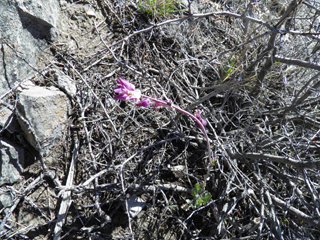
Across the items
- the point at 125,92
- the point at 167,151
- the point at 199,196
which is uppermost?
the point at 125,92

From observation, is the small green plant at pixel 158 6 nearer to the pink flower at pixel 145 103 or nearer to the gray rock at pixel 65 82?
the gray rock at pixel 65 82

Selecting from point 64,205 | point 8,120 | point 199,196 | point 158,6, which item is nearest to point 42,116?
point 8,120

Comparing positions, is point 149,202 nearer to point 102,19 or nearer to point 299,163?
point 299,163

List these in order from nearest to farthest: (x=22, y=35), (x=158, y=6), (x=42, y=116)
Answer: (x=42, y=116) < (x=22, y=35) < (x=158, y=6)

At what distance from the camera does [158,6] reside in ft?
7.89

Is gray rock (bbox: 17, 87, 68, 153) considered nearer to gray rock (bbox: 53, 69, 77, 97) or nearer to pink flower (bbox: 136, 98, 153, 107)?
gray rock (bbox: 53, 69, 77, 97)

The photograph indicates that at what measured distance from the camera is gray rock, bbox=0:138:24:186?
5.23 ft

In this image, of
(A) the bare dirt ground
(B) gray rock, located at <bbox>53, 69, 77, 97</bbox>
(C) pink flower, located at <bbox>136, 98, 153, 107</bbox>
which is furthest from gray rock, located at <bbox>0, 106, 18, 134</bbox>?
(C) pink flower, located at <bbox>136, 98, 153, 107</bbox>

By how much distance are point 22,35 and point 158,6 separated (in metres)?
1.27

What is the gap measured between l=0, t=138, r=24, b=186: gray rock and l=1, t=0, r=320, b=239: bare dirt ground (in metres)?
0.06

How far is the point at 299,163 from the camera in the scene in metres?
1.44

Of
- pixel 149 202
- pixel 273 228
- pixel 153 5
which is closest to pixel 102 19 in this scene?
pixel 153 5

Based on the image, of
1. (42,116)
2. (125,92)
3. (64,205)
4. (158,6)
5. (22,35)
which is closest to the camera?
(125,92)

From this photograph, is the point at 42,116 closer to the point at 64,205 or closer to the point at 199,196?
the point at 64,205
